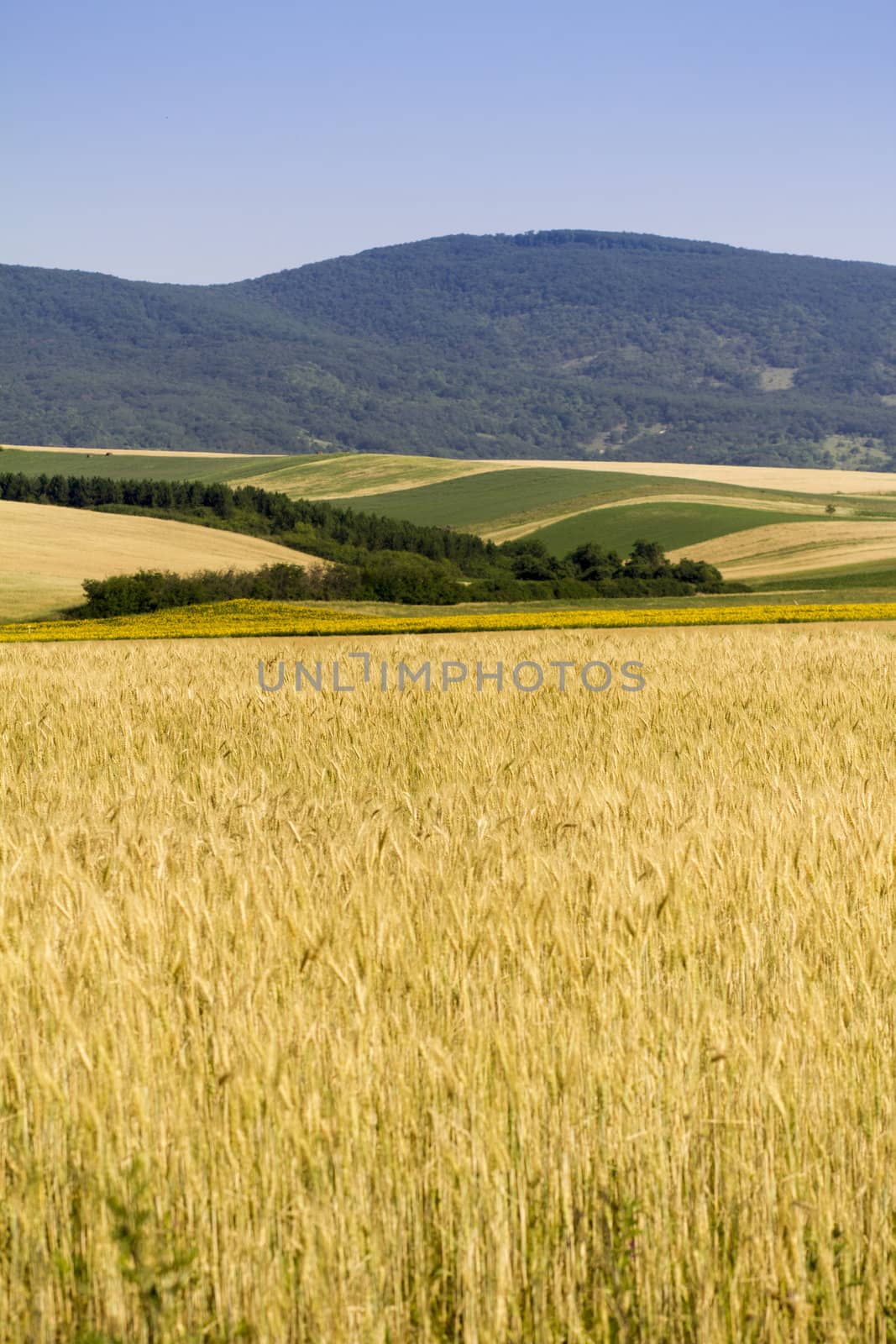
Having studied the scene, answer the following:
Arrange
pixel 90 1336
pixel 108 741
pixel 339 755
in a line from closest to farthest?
pixel 90 1336
pixel 339 755
pixel 108 741

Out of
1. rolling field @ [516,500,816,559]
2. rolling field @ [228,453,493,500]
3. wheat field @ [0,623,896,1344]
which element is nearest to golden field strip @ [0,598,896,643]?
wheat field @ [0,623,896,1344]

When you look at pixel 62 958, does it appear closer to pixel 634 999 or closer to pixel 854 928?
pixel 634 999

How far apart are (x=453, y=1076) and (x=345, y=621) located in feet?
103

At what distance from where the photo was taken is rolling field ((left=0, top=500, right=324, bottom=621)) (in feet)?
157

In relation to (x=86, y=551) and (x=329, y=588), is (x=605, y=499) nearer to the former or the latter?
(x=86, y=551)

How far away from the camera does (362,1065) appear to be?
10.3 ft

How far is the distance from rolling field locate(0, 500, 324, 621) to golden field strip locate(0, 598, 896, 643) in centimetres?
911

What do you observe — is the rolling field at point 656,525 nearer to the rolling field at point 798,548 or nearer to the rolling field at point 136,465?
the rolling field at point 798,548

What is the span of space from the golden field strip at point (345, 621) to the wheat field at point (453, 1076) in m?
25.8

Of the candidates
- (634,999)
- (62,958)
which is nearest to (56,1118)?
(62,958)

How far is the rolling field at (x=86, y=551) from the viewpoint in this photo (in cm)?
4800

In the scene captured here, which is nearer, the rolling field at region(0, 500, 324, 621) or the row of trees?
the row of trees

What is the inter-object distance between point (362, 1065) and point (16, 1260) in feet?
2.72

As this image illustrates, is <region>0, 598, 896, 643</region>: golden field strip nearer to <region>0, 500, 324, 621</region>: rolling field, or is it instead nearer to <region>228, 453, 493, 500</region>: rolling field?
<region>0, 500, 324, 621</region>: rolling field
